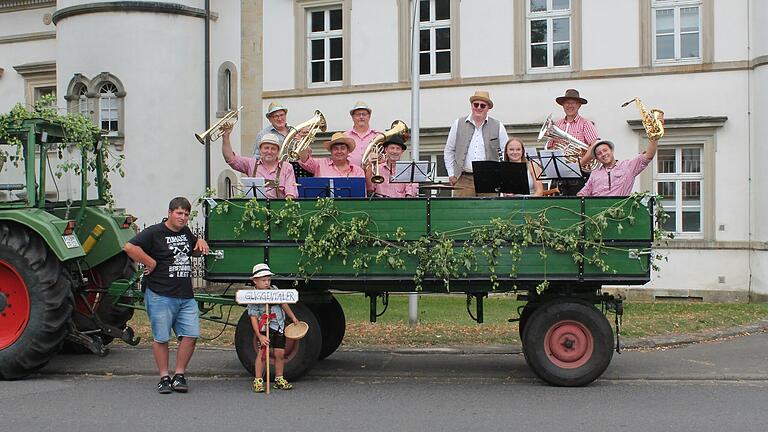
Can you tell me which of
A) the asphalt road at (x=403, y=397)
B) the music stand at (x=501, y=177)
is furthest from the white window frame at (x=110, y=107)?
the music stand at (x=501, y=177)

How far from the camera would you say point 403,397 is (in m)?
7.63

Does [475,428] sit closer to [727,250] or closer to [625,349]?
[625,349]

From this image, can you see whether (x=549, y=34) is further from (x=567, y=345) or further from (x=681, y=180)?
(x=567, y=345)

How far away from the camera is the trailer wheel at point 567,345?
7.89m

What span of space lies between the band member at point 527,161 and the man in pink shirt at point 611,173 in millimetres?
560

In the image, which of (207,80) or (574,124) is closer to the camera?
(574,124)

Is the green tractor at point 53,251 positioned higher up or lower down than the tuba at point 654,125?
A: lower down

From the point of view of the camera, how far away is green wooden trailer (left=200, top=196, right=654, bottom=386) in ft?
25.5

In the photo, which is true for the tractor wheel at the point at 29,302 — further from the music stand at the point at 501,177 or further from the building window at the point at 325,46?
the building window at the point at 325,46

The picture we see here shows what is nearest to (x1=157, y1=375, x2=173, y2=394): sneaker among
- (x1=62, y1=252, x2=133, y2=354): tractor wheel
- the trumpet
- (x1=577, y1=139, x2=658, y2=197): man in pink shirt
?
(x1=62, y1=252, x2=133, y2=354): tractor wheel

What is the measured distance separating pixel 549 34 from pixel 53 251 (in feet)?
38.3

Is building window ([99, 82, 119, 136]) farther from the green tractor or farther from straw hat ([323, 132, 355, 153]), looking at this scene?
straw hat ([323, 132, 355, 153])

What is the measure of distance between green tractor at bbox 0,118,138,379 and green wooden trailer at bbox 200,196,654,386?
1488mm

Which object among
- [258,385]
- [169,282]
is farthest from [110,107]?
[258,385]
